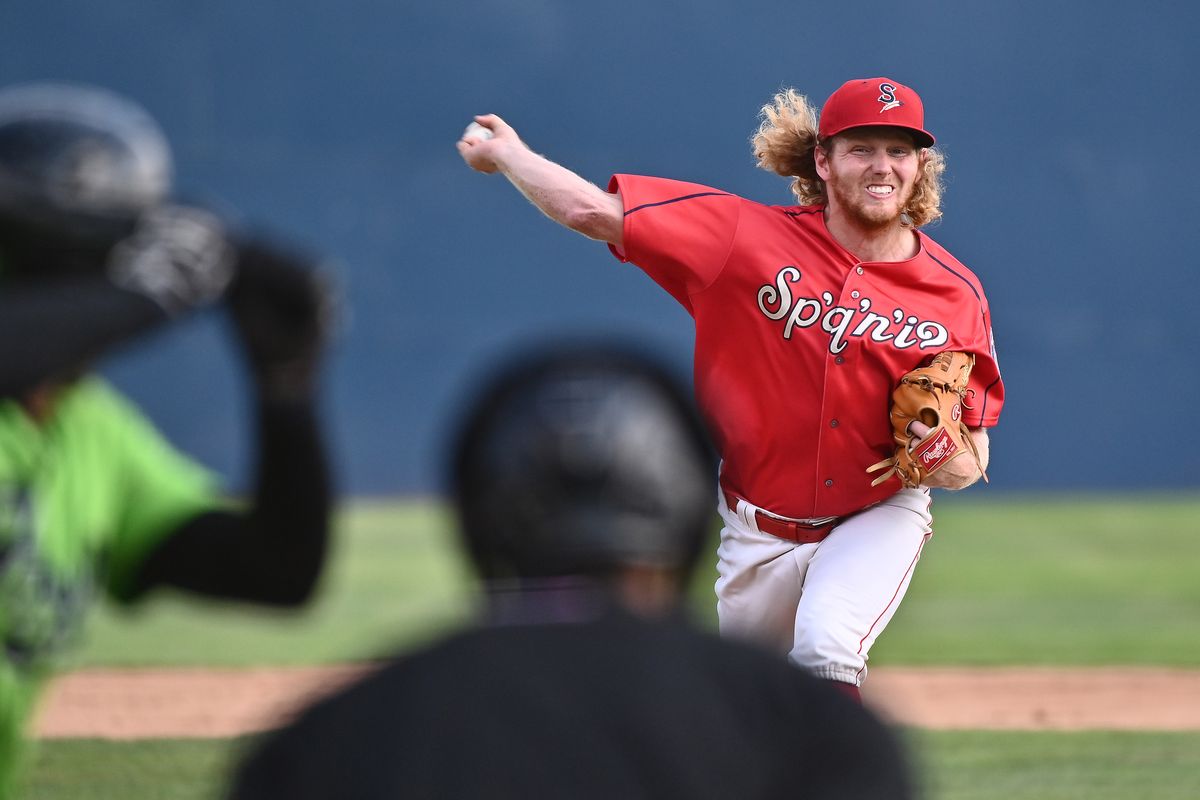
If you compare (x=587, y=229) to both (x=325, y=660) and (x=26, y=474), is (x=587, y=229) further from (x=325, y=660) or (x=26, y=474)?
(x=325, y=660)

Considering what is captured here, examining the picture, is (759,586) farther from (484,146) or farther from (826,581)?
(484,146)

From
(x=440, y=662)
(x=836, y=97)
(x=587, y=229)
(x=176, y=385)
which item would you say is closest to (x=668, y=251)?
(x=587, y=229)

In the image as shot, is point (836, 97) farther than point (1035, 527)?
No

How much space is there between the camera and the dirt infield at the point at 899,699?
6.80m

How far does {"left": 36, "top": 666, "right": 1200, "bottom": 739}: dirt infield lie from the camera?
6.80 m

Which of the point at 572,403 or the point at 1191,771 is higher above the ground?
the point at 572,403

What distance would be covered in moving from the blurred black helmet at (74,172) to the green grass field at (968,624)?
2077 mm

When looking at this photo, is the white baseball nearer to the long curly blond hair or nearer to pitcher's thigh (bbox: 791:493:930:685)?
the long curly blond hair

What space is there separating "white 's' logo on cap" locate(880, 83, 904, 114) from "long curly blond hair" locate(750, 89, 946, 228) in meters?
0.32

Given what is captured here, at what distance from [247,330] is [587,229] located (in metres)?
2.92

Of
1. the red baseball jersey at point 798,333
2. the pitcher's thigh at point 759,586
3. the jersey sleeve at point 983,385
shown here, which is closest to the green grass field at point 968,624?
the pitcher's thigh at point 759,586

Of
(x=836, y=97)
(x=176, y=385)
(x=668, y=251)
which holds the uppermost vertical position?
(x=836, y=97)

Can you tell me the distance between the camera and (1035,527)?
44.7 feet

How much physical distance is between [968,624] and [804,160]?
5.83 m
